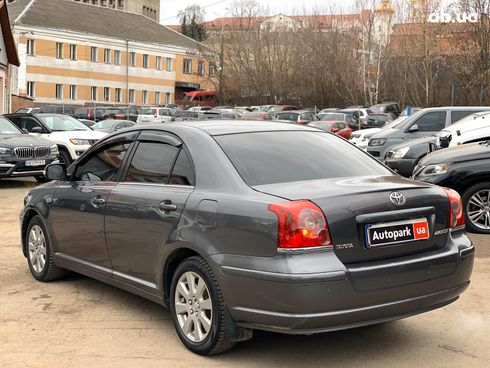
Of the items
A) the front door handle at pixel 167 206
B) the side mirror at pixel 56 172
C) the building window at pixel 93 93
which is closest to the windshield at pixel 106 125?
the side mirror at pixel 56 172

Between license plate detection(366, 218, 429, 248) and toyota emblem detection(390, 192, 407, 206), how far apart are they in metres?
0.12

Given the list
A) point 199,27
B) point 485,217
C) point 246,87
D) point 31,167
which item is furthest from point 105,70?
point 485,217

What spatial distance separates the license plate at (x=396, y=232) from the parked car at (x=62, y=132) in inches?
494

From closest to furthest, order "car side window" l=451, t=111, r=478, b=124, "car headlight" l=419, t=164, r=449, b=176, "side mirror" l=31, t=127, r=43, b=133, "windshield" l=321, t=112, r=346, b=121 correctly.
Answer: "car headlight" l=419, t=164, r=449, b=176
"car side window" l=451, t=111, r=478, b=124
"side mirror" l=31, t=127, r=43, b=133
"windshield" l=321, t=112, r=346, b=121

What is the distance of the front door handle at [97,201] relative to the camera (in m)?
5.11

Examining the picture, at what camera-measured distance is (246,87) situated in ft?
190

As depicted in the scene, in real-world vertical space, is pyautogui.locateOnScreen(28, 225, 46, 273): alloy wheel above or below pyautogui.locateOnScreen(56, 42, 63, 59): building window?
below

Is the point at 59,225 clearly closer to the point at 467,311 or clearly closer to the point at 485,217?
the point at 467,311

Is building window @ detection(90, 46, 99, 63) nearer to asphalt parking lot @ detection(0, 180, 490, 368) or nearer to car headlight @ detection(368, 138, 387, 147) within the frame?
car headlight @ detection(368, 138, 387, 147)

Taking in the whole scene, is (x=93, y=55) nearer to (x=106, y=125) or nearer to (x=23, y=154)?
(x=106, y=125)

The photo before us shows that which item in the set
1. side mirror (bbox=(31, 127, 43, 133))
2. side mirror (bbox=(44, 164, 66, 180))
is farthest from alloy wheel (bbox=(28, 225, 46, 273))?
side mirror (bbox=(31, 127, 43, 133))

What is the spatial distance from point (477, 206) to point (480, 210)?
66 mm

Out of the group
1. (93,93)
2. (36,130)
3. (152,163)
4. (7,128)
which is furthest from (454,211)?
(93,93)

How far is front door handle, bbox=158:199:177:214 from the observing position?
4358mm
